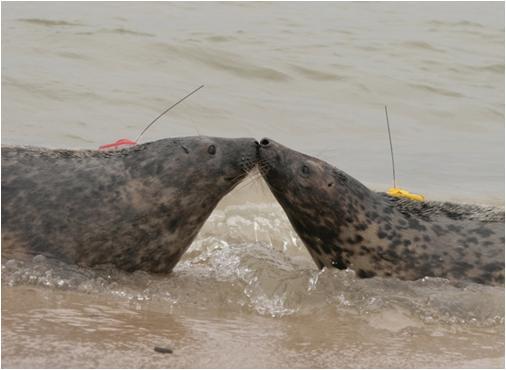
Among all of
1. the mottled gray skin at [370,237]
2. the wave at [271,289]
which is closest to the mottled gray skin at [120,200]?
the wave at [271,289]

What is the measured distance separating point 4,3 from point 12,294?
8869 millimetres

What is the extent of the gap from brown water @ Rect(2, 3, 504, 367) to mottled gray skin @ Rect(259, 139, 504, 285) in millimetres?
141

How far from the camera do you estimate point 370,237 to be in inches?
238

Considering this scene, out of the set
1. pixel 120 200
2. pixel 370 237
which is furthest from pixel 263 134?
pixel 120 200

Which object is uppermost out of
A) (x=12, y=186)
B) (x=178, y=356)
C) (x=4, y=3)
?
(x=4, y=3)

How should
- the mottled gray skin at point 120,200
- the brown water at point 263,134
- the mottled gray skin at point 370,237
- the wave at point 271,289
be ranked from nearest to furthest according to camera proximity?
1. the brown water at point 263,134
2. the wave at point 271,289
3. the mottled gray skin at point 120,200
4. the mottled gray skin at point 370,237

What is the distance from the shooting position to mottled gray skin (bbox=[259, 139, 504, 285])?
233 inches

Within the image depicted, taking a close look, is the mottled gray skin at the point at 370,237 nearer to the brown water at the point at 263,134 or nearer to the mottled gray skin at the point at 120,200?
the brown water at the point at 263,134

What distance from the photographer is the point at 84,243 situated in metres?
5.61

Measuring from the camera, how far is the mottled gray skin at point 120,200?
559 cm

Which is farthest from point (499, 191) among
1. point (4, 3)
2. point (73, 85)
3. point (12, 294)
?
point (4, 3)

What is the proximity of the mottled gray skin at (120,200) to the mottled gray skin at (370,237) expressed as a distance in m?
0.36

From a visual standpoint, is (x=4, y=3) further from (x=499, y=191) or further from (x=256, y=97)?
(x=499, y=191)

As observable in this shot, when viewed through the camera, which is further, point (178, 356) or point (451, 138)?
point (451, 138)
